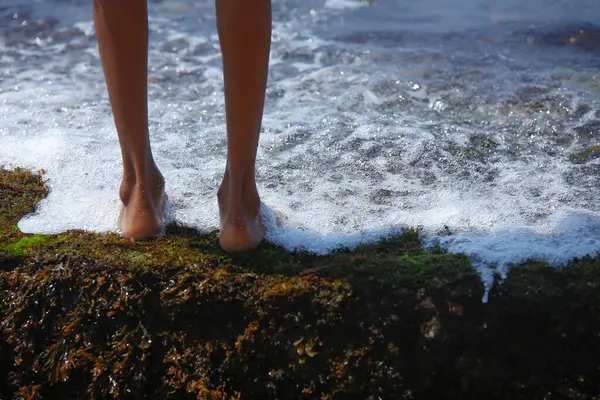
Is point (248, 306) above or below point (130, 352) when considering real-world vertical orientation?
above

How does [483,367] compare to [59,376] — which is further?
[59,376]

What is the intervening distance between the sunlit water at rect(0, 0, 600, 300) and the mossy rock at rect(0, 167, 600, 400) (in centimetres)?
17

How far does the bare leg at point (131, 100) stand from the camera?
2.18 meters

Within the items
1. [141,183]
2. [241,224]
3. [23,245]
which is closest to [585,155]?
[241,224]

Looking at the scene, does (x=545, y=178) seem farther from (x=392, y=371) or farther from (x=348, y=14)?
(x=348, y=14)

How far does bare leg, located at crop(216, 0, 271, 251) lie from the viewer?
203 centimetres

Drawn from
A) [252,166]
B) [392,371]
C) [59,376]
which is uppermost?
[252,166]

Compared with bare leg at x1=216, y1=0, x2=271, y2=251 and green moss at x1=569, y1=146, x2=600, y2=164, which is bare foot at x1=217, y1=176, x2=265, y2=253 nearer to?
bare leg at x1=216, y1=0, x2=271, y2=251

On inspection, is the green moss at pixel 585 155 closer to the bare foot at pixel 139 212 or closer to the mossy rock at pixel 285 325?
the mossy rock at pixel 285 325

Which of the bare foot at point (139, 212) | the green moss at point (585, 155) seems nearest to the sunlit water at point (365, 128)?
the green moss at point (585, 155)

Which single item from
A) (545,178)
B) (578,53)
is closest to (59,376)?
(545,178)

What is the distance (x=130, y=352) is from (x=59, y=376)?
0.25m

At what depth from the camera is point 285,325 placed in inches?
80.5

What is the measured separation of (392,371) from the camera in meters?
1.95
